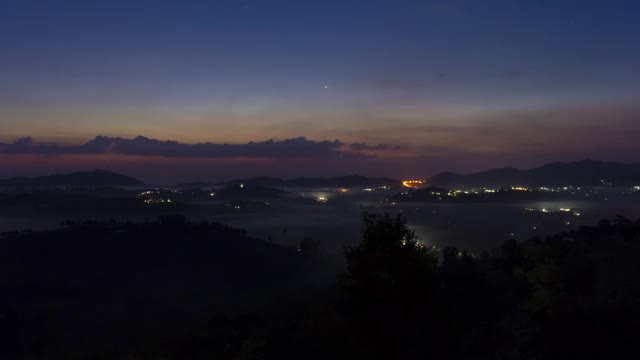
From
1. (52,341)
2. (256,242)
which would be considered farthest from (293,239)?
(52,341)

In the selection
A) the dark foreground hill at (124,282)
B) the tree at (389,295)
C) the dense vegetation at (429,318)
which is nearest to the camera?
the tree at (389,295)

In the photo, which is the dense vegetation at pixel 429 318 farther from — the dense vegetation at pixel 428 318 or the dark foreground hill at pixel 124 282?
the dark foreground hill at pixel 124 282

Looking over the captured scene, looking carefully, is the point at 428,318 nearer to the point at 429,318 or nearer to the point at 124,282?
the point at 429,318

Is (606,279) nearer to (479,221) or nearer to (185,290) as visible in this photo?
(185,290)

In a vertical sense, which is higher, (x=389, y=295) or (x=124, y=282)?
(x=389, y=295)

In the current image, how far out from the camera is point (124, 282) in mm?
94500

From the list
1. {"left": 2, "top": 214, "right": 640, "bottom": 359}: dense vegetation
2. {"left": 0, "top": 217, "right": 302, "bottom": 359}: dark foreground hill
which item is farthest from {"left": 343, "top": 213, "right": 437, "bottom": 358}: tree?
{"left": 0, "top": 217, "right": 302, "bottom": 359}: dark foreground hill

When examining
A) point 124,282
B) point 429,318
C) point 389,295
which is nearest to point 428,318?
point 429,318

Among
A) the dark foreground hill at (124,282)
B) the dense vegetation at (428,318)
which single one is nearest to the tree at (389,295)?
the dense vegetation at (428,318)

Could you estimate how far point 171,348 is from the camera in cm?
3275

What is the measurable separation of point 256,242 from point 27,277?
46043 millimetres

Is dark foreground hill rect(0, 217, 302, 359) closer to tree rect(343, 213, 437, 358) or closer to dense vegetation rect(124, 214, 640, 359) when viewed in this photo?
dense vegetation rect(124, 214, 640, 359)

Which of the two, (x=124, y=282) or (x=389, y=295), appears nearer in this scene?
(x=389, y=295)

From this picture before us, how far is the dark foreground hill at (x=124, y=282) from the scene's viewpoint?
210 feet
